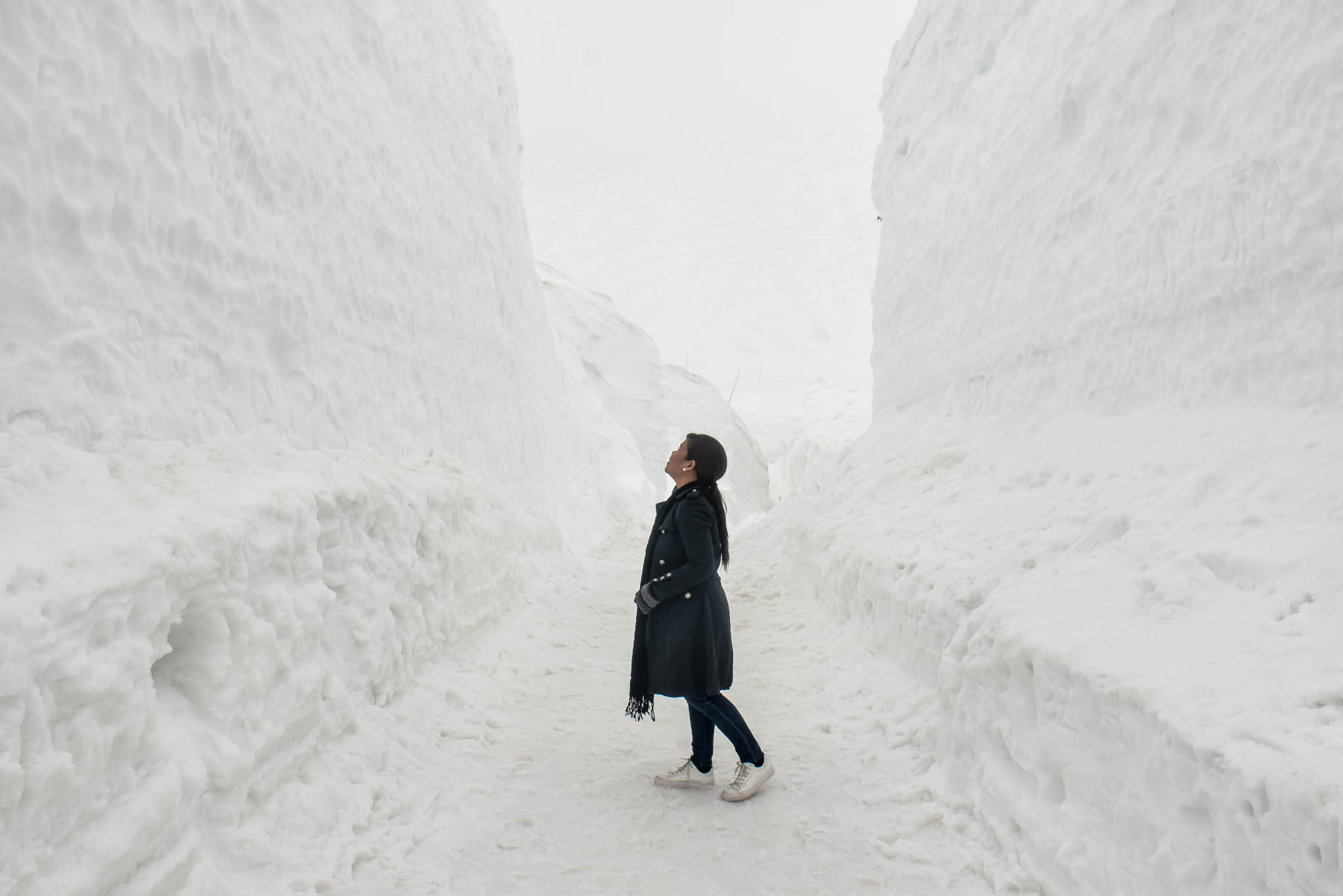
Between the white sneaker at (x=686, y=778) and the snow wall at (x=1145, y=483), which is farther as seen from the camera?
the white sneaker at (x=686, y=778)

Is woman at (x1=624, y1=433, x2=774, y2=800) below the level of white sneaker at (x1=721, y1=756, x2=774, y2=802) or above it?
above

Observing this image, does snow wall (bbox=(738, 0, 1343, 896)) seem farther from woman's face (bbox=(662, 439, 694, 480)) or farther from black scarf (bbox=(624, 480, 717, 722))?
woman's face (bbox=(662, 439, 694, 480))

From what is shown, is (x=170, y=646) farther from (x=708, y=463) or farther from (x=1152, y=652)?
(x=1152, y=652)

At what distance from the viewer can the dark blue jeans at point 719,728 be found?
3607 millimetres

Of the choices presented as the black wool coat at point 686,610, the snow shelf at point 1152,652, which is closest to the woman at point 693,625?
the black wool coat at point 686,610

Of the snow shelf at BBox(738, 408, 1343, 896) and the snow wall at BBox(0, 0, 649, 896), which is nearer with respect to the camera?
the snow shelf at BBox(738, 408, 1343, 896)

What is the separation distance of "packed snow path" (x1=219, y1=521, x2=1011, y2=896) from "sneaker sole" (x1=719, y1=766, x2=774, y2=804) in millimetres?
33

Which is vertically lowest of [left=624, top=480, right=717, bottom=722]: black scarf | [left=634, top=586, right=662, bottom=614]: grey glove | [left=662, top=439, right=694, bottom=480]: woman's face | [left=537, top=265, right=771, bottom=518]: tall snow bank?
[left=624, top=480, right=717, bottom=722]: black scarf

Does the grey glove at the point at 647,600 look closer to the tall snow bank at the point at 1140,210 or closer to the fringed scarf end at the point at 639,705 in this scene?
the fringed scarf end at the point at 639,705

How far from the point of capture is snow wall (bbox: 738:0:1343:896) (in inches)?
89.2

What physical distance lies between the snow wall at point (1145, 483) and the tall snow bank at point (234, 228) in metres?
3.40

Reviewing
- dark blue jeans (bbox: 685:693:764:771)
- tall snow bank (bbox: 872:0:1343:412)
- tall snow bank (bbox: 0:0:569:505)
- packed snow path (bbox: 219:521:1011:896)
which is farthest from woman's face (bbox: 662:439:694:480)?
tall snow bank (bbox: 872:0:1343:412)

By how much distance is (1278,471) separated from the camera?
295 cm

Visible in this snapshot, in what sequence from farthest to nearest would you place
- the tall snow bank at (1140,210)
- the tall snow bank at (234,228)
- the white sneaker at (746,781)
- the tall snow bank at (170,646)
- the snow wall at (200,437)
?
the white sneaker at (746,781) < the tall snow bank at (1140,210) < the tall snow bank at (234,228) < the snow wall at (200,437) < the tall snow bank at (170,646)
